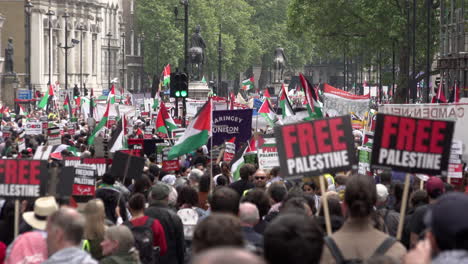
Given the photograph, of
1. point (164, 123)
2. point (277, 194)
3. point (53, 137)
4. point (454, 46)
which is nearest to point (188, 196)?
point (277, 194)

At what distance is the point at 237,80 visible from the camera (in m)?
138

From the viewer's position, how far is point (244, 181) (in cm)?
1505

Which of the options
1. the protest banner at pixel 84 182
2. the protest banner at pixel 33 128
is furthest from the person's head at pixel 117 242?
the protest banner at pixel 33 128

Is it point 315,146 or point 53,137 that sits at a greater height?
point 315,146

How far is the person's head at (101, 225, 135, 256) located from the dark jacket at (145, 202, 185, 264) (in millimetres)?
2029

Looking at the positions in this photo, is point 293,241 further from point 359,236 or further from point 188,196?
point 188,196

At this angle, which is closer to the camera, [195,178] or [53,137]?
[195,178]

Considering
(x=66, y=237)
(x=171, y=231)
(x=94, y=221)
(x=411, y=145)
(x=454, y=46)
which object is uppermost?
(x=454, y=46)

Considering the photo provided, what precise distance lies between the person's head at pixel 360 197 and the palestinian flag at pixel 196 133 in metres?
10.2

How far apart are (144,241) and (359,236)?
10.7 ft

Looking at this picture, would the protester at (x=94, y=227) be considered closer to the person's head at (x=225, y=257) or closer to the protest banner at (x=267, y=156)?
the person's head at (x=225, y=257)

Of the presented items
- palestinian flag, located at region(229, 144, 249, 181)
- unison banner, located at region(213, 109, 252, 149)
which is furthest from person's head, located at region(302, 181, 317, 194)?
unison banner, located at region(213, 109, 252, 149)

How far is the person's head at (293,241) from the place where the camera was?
6129mm

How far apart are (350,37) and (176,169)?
43762mm
